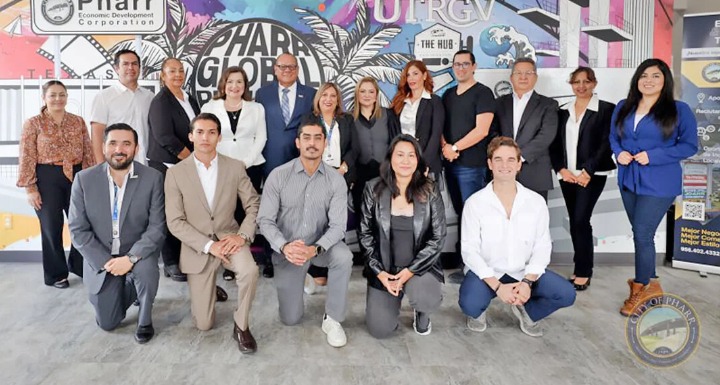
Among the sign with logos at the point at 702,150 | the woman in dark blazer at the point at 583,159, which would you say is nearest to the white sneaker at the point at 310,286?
the woman in dark blazer at the point at 583,159

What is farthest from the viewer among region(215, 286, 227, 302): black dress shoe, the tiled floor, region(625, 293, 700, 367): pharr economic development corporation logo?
region(215, 286, 227, 302): black dress shoe

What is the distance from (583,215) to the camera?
12.8ft

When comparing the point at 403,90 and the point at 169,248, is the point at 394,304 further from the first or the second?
the point at 169,248

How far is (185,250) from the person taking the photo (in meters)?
3.10

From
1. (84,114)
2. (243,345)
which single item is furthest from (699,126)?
(84,114)

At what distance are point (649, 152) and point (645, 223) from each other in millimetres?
460

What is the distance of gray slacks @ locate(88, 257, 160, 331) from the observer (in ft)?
9.86

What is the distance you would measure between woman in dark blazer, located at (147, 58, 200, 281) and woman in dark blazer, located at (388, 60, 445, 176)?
1566 millimetres

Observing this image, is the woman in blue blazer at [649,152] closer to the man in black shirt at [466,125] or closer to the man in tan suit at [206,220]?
the man in black shirt at [466,125]

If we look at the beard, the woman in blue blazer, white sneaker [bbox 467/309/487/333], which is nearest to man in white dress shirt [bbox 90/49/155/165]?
the beard

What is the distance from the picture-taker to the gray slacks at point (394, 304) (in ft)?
9.78

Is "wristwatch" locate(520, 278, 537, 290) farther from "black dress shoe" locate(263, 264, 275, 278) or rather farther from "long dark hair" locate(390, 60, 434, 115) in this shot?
"black dress shoe" locate(263, 264, 275, 278)

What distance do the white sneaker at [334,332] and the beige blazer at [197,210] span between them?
0.70 metres

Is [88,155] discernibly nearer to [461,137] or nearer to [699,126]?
[461,137]
